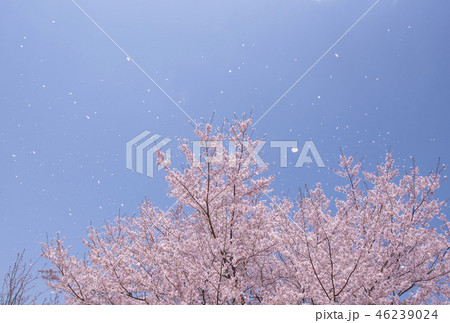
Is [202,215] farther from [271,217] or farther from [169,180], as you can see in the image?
[271,217]

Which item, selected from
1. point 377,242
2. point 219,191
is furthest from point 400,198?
point 219,191

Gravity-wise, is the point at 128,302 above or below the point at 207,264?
below

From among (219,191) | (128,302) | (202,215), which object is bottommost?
(128,302)

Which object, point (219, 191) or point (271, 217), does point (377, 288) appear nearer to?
point (271, 217)

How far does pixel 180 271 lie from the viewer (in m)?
4.94

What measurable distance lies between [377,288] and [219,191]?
10.9 feet

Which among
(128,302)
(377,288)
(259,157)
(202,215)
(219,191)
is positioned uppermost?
(259,157)

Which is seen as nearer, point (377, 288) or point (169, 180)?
point (377, 288)

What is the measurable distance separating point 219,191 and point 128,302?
8.35ft

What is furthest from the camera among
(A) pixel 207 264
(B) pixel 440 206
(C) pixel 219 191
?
(B) pixel 440 206

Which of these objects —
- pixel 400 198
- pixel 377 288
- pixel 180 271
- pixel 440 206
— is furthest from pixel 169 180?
pixel 440 206
